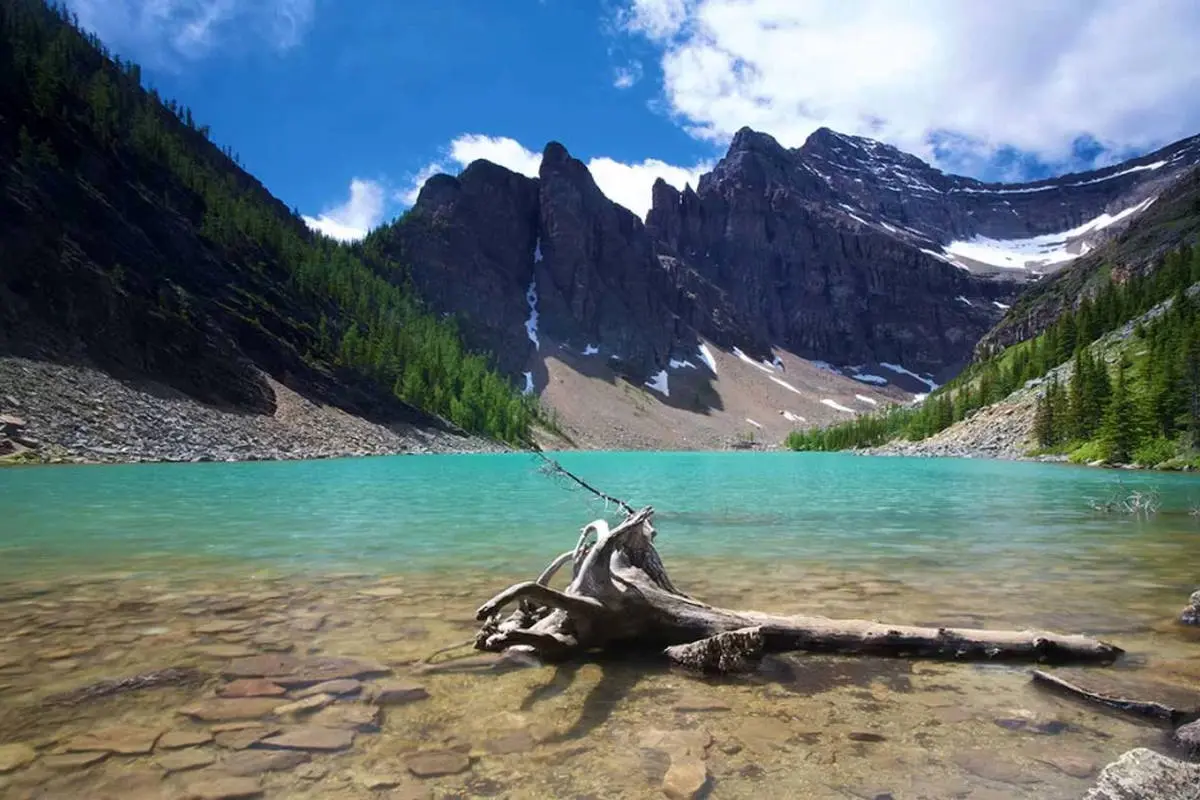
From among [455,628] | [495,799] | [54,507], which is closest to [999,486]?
[455,628]

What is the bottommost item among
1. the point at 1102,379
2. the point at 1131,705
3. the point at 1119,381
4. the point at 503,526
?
the point at 503,526

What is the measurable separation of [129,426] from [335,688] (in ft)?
220

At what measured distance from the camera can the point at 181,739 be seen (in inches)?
235

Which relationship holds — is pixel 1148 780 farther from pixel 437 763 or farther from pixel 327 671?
pixel 327 671

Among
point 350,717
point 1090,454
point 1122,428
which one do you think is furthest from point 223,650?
point 1090,454

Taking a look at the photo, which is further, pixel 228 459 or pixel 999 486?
pixel 228 459

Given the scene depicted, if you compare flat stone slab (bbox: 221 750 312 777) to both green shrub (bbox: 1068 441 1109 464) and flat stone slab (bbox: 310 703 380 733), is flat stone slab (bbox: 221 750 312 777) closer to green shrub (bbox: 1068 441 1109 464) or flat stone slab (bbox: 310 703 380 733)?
flat stone slab (bbox: 310 703 380 733)

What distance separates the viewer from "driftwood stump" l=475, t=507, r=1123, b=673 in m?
8.17

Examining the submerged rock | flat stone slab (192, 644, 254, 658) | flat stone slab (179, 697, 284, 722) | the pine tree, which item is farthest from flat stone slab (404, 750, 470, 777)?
the pine tree

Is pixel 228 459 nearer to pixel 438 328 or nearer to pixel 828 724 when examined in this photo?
pixel 828 724

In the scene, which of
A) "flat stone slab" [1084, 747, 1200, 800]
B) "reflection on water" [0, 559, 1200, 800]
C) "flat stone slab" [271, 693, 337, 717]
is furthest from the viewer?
"flat stone slab" [271, 693, 337, 717]

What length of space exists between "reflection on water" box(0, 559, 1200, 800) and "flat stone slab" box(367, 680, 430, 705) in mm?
129

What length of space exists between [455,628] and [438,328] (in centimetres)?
19560

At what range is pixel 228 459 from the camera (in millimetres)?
67062
